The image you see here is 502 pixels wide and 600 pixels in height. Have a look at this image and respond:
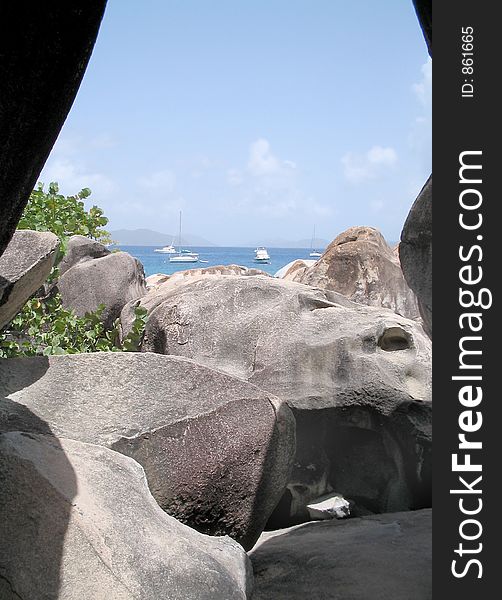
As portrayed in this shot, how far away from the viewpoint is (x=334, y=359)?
639cm

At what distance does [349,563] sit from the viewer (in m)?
4.68

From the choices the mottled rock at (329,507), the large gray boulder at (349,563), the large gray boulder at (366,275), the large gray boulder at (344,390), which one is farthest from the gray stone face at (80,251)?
the large gray boulder at (349,563)

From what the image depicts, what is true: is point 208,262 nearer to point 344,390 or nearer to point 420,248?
point 344,390

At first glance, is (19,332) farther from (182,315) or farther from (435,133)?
(435,133)

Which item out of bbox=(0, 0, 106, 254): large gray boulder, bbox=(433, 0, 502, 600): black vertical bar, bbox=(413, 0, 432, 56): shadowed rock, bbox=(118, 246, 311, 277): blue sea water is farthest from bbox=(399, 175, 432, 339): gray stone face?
bbox=(118, 246, 311, 277): blue sea water

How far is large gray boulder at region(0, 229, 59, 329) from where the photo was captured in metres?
4.20

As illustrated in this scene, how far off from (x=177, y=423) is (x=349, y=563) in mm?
1222

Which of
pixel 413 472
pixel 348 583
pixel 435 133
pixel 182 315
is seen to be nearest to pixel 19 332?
pixel 182 315

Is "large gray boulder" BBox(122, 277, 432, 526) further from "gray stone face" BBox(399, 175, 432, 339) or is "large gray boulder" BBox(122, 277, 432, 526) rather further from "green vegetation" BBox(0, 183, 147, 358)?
"gray stone face" BBox(399, 175, 432, 339)

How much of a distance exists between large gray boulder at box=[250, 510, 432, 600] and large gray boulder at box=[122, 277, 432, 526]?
73 centimetres

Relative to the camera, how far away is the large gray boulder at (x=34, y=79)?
8.32ft

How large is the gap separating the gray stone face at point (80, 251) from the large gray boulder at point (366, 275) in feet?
9.66

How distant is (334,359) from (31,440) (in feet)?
10.1

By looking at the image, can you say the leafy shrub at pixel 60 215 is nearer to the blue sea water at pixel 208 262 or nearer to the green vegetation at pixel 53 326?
the green vegetation at pixel 53 326
